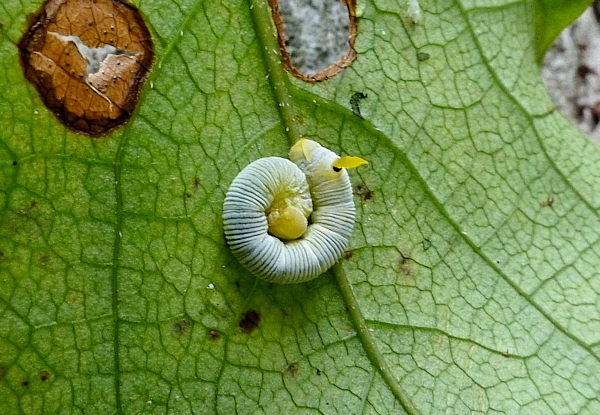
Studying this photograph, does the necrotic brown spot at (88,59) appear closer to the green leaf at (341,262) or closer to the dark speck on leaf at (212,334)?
the green leaf at (341,262)

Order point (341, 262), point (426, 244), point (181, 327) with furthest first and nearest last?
point (426, 244) < point (341, 262) < point (181, 327)

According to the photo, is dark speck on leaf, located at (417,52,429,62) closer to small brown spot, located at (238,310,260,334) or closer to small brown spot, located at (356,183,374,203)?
small brown spot, located at (356,183,374,203)

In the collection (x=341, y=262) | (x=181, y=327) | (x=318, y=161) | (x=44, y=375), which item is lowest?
(x=44, y=375)

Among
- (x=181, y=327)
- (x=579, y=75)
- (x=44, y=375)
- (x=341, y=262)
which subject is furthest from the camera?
(x=579, y=75)

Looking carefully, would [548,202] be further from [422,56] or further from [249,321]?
[249,321]

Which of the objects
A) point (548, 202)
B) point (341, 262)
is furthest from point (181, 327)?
point (548, 202)

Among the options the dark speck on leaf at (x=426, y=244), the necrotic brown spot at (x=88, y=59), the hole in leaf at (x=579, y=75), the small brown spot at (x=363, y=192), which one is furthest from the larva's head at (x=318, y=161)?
the hole in leaf at (x=579, y=75)

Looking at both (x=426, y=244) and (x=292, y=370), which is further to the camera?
(x=426, y=244)

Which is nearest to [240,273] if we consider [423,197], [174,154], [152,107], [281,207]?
[281,207]
